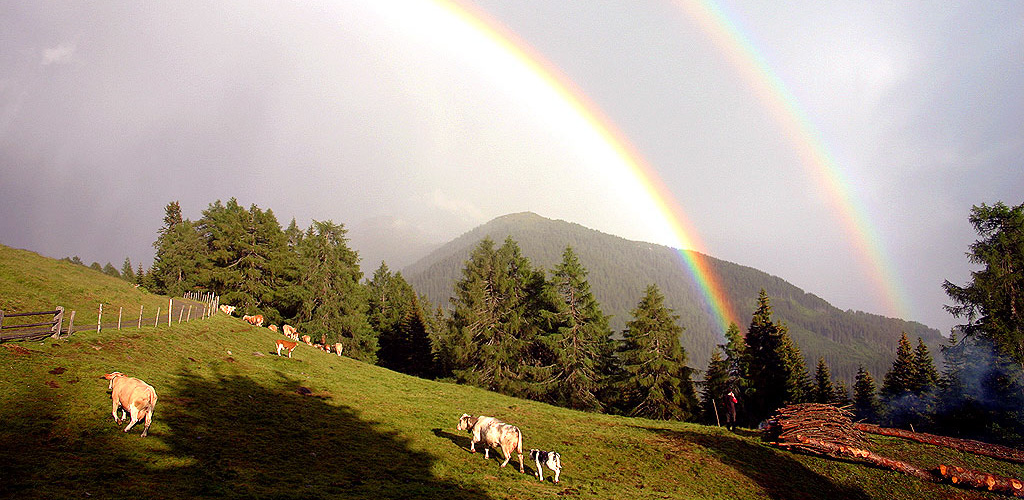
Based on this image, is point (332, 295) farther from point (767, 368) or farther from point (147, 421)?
point (767, 368)

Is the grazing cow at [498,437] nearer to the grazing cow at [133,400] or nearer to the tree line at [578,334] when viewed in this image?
the grazing cow at [133,400]

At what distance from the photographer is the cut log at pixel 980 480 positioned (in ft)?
61.5

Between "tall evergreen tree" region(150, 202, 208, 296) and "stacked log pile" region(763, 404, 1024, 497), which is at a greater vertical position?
"tall evergreen tree" region(150, 202, 208, 296)

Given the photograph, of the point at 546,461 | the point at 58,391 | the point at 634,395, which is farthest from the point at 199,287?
the point at 546,461

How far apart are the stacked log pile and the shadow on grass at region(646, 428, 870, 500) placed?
1700 mm

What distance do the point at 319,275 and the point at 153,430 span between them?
146ft

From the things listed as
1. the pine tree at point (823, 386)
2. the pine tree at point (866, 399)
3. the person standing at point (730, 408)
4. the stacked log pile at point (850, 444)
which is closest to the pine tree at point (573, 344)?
the person standing at point (730, 408)

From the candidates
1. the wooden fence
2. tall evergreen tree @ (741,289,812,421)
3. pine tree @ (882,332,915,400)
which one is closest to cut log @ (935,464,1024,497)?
tall evergreen tree @ (741,289,812,421)

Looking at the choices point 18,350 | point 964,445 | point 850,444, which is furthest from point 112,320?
point 964,445

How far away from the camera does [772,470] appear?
2008 centimetres

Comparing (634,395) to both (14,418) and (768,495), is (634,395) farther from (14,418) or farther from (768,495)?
(14,418)

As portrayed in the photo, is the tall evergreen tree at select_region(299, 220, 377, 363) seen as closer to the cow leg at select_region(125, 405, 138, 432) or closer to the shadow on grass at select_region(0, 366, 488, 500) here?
the shadow on grass at select_region(0, 366, 488, 500)

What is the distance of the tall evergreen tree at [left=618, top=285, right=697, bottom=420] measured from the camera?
44.4 metres

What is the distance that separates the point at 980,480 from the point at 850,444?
4.57m
